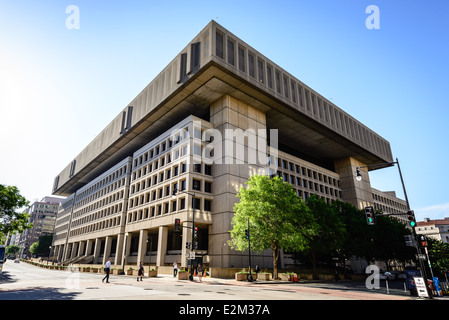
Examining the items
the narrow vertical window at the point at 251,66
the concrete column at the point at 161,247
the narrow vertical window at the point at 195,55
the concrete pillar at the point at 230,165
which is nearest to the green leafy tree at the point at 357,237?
the concrete pillar at the point at 230,165

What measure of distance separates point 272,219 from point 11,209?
31.4 metres

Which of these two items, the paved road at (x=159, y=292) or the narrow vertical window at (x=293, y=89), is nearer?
the paved road at (x=159, y=292)

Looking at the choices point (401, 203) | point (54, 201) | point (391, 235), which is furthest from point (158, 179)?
point (54, 201)

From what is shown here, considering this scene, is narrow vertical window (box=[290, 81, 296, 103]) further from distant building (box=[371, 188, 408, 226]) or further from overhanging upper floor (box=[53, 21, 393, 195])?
distant building (box=[371, 188, 408, 226])

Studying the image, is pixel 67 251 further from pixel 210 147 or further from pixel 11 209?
pixel 210 147

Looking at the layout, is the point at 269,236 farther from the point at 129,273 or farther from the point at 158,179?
the point at 158,179

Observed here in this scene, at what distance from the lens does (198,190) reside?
136 ft

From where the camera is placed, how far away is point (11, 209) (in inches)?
1297

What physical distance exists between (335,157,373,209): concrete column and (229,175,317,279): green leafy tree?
3915 cm

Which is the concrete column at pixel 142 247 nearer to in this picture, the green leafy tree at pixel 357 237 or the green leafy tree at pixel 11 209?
the green leafy tree at pixel 11 209

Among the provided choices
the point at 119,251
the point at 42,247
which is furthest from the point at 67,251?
the point at 42,247

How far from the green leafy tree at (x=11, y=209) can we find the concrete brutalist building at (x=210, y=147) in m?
18.5

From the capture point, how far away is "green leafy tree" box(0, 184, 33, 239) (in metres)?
32.1

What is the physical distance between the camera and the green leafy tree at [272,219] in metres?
30.1
